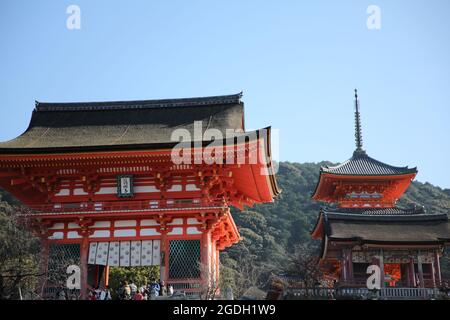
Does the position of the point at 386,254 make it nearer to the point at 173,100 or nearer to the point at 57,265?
the point at 173,100

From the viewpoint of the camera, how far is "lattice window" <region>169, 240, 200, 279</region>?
2352 cm

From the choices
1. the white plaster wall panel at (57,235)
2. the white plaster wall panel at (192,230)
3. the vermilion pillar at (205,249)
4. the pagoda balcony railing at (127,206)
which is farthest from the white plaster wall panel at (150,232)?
the white plaster wall panel at (57,235)

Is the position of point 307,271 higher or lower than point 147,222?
lower

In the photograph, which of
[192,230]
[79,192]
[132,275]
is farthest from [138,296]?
[132,275]

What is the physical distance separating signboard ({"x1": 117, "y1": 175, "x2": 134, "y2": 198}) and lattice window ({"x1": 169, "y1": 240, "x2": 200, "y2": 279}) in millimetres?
2664

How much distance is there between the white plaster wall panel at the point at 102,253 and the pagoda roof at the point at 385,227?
11124mm

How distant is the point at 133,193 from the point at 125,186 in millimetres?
435

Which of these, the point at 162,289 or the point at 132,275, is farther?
the point at 132,275

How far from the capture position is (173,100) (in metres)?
30.0

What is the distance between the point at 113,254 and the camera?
79.5ft

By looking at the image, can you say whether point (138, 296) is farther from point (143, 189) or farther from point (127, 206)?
point (143, 189)

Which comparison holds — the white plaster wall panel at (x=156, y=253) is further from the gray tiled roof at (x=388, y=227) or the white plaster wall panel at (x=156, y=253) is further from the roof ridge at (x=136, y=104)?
the gray tiled roof at (x=388, y=227)
